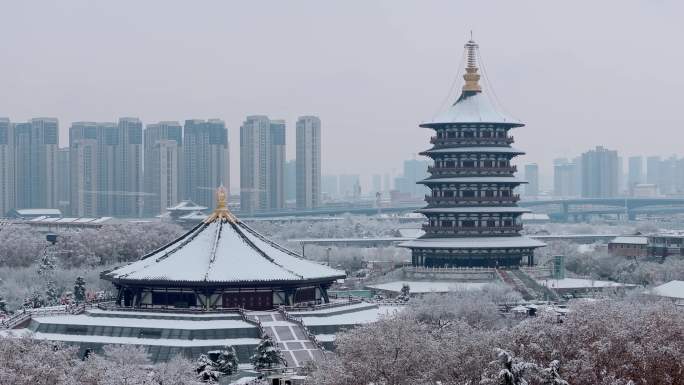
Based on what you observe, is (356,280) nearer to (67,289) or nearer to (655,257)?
(67,289)

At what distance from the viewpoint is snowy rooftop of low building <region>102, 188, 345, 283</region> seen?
5956 cm

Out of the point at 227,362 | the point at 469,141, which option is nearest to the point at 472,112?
the point at 469,141

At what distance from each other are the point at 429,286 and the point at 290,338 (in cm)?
2806

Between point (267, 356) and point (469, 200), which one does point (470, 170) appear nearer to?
point (469, 200)

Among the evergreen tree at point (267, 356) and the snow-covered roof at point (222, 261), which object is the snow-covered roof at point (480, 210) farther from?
the evergreen tree at point (267, 356)

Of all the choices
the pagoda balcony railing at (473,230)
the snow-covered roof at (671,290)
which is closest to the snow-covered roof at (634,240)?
the pagoda balcony railing at (473,230)

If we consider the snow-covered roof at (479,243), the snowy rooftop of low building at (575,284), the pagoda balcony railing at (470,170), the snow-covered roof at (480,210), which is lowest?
the snowy rooftop of low building at (575,284)

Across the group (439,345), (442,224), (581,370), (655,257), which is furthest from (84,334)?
(655,257)

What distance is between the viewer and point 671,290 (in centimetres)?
7775

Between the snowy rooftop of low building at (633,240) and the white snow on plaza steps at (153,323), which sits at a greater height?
the snowy rooftop of low building at (633,240)

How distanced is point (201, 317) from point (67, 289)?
1095 inches

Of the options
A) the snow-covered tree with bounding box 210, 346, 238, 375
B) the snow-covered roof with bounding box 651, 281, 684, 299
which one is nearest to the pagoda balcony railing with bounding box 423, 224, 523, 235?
the snow-covered roof with bounding box 651, 281, 684, 299

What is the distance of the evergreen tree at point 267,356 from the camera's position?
49125 mm

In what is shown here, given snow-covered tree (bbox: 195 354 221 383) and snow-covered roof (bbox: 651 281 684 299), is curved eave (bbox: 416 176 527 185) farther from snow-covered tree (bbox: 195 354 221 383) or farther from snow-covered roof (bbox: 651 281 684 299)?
snow-covered tree (bbox: 195 354 221 383)
